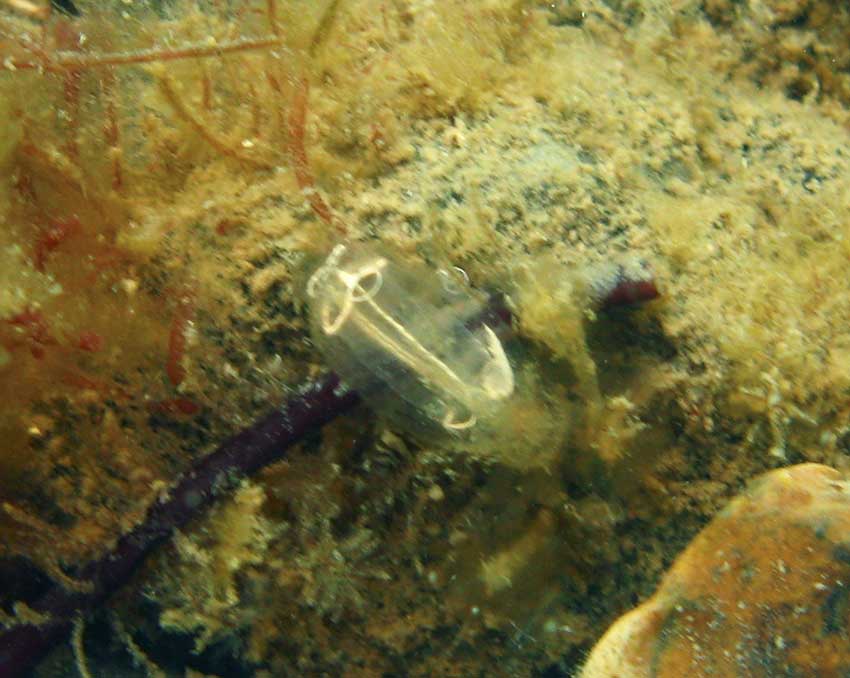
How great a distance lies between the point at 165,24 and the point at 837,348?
132 inches

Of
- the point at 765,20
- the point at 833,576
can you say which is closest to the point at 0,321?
the point at 833,576

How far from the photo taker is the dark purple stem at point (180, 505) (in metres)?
2.83

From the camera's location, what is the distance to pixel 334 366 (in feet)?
9.17

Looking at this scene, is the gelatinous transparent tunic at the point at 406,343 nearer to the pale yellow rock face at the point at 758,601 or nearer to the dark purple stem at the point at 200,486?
the dark purple stem at the point at 200,486

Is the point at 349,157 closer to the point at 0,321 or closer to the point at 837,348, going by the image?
the point at 0,321

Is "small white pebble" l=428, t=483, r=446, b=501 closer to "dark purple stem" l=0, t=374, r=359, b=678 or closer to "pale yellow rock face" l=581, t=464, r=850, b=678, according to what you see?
"dark purple stem" l=0, t=374, r=359, b=678

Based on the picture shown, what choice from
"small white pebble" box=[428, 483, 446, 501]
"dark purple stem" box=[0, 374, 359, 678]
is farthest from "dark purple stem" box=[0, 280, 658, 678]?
"small white pebble" box=[428, 483, 446, 501]

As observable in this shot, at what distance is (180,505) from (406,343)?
1164 mm

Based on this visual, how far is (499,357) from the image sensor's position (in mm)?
2854

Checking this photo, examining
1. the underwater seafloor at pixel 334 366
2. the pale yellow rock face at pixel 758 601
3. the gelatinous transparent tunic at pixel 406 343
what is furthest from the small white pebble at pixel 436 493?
the pale yellow rock face at pixel 758 601

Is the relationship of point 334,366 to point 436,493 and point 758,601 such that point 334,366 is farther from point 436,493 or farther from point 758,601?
point 758,601

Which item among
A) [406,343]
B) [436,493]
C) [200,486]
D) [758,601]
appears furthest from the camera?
[436,493]

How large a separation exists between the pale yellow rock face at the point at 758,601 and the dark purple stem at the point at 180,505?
1396 mm

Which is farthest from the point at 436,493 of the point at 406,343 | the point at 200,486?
the point at 200,486
